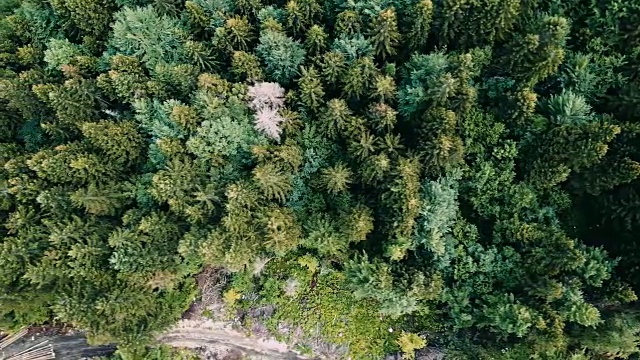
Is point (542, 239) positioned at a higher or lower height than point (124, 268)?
higher

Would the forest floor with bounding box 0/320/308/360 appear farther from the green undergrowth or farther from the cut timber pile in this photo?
the green undergrowth

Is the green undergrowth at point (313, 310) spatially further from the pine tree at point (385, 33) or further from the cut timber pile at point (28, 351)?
the pine tree at point (385, 33)

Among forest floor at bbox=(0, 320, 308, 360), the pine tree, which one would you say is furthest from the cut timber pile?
the pine tree

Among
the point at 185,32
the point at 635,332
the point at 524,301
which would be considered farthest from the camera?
the point at 185,32

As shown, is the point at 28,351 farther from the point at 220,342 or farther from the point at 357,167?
the point at 357,167

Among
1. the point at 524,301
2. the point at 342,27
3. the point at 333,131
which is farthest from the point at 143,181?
the point at 524,301

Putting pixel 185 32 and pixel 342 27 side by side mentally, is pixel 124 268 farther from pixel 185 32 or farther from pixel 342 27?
pixel 342 27

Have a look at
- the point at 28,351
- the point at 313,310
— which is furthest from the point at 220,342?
the point at 28,351

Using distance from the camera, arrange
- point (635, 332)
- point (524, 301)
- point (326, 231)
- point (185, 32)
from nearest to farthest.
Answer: point (635, 332), point (524, 301), point (326, 231), point (185, 32)
